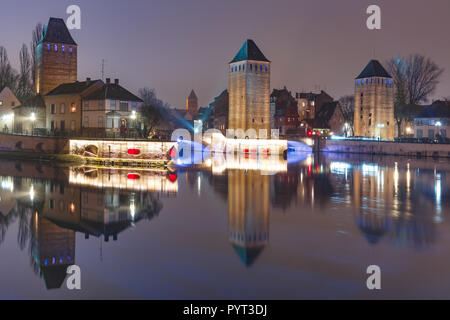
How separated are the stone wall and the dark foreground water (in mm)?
25775

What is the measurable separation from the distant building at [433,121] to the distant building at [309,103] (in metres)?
18.2

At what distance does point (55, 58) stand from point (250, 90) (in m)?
20.2

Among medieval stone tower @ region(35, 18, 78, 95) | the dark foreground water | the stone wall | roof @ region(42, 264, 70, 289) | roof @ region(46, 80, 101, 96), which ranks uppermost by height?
medieval stone tower @ region(35, 18, 78, 95)

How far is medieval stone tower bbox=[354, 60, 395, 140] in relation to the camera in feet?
200

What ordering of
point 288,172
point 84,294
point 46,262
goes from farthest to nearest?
point 288,172 → point 46,262 → point 84,294

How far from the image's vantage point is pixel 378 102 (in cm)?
6075

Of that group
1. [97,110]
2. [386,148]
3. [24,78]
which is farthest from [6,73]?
[386,148]

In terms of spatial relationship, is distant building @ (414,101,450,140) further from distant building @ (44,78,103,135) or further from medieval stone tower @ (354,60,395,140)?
distant building @ (44,78,103,135)

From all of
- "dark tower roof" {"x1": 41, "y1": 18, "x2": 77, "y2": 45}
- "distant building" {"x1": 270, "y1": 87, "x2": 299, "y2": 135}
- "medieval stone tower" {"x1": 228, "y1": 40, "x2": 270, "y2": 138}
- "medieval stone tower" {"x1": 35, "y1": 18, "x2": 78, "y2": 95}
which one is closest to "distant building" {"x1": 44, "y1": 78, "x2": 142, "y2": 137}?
"medieval stone tower" {"x1": 35, "y1": 18, "x2": 78, "y2": 95}

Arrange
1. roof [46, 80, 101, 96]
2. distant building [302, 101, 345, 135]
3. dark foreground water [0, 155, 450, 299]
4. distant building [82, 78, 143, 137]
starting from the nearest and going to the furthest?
dark foreground water [0, 155, 450, 299]
distant building [82, 78, 143, 137]
roof [46, 80, 101, 96]
distant building [302, 101, 345, 135]

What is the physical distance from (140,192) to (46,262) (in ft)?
31.9

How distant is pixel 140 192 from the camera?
772 inches
